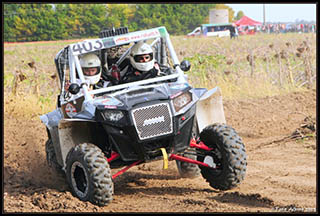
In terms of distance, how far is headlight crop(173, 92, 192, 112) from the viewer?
6277mm

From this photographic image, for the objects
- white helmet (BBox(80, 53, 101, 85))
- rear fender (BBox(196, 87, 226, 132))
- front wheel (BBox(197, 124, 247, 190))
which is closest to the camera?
front wheel (BBox(197, 124, 247, 190))

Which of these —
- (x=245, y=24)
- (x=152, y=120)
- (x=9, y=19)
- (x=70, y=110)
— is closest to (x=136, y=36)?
(x=70, y=110)

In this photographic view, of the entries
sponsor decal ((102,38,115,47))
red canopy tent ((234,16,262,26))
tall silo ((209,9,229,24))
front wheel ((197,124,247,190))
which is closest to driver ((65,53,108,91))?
sponsor decal ((102,38,115,47))

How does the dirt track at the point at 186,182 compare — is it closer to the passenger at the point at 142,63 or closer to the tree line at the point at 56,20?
the passenger at the point at 142,63

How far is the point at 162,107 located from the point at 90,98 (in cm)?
109

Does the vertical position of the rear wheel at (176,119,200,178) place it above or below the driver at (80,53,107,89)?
below

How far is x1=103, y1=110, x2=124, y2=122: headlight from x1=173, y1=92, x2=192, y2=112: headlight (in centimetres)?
66

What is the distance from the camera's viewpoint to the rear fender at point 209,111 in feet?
23.9

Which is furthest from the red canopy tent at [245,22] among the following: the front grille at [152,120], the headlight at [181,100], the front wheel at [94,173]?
the front wheel at [94,173]

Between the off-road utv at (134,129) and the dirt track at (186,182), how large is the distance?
29 cm

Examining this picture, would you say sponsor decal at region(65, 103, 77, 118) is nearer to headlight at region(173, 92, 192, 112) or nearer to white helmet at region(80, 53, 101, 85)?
white helmet at region(80, 53, 101, 85)

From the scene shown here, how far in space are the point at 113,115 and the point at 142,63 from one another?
1428 mm

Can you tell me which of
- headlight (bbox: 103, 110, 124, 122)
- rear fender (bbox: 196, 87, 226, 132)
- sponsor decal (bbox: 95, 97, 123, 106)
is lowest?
rear fender (bbox: 196, 87, 226, 132)

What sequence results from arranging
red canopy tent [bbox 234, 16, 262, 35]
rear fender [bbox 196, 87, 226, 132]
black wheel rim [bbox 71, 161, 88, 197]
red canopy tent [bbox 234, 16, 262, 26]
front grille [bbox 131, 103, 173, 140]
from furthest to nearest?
red canopy tent [bbox 234, 16, 262, 26], red canopy tent [bbox 234, 16, 262, 35], rear fender [bbox 196, 87, 226, 132], black wheel rim [bbox 71, 161, 88, 197], front grille [bbox 131, 103, 173, 140]
